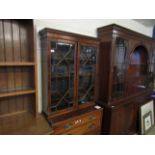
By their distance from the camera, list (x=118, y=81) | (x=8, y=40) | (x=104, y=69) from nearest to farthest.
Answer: (x=8, y=40), (x=104, y=69), (x=118, y=81)

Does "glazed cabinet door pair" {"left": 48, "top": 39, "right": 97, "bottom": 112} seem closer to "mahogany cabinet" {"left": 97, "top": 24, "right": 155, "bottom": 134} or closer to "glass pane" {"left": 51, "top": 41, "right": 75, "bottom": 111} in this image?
"glass pane" {"left": 51, "top": 41, "right": 75, "bottom": 111}

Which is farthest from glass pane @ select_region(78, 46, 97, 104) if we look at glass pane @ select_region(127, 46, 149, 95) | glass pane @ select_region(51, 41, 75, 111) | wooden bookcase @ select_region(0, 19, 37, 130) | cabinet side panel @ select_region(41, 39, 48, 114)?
glass pane @ select_region(127, 46, 149, 95)

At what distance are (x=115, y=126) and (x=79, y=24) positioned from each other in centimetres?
178

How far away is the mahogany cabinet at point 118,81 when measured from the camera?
1805 millimetres

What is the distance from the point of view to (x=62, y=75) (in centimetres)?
153

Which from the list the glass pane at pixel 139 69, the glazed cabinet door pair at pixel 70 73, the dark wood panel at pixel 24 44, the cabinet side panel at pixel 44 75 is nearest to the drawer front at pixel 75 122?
the glazed cabinet door pair at pixel 70 73

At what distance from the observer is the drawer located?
5.06 ft

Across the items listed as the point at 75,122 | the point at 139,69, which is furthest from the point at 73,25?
the point at 139,69

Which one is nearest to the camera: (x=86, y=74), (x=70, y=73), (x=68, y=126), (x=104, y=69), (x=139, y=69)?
(x=68, y=126)

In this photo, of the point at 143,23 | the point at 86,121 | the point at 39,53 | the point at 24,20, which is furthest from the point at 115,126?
the point at 143,23

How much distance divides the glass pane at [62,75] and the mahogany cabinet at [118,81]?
607mm

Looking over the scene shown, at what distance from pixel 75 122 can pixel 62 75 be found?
641 millimetres

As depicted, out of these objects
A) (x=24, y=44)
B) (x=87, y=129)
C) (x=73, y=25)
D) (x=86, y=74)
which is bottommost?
(x=87, y=129)

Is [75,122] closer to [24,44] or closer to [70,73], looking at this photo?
[70,73]
